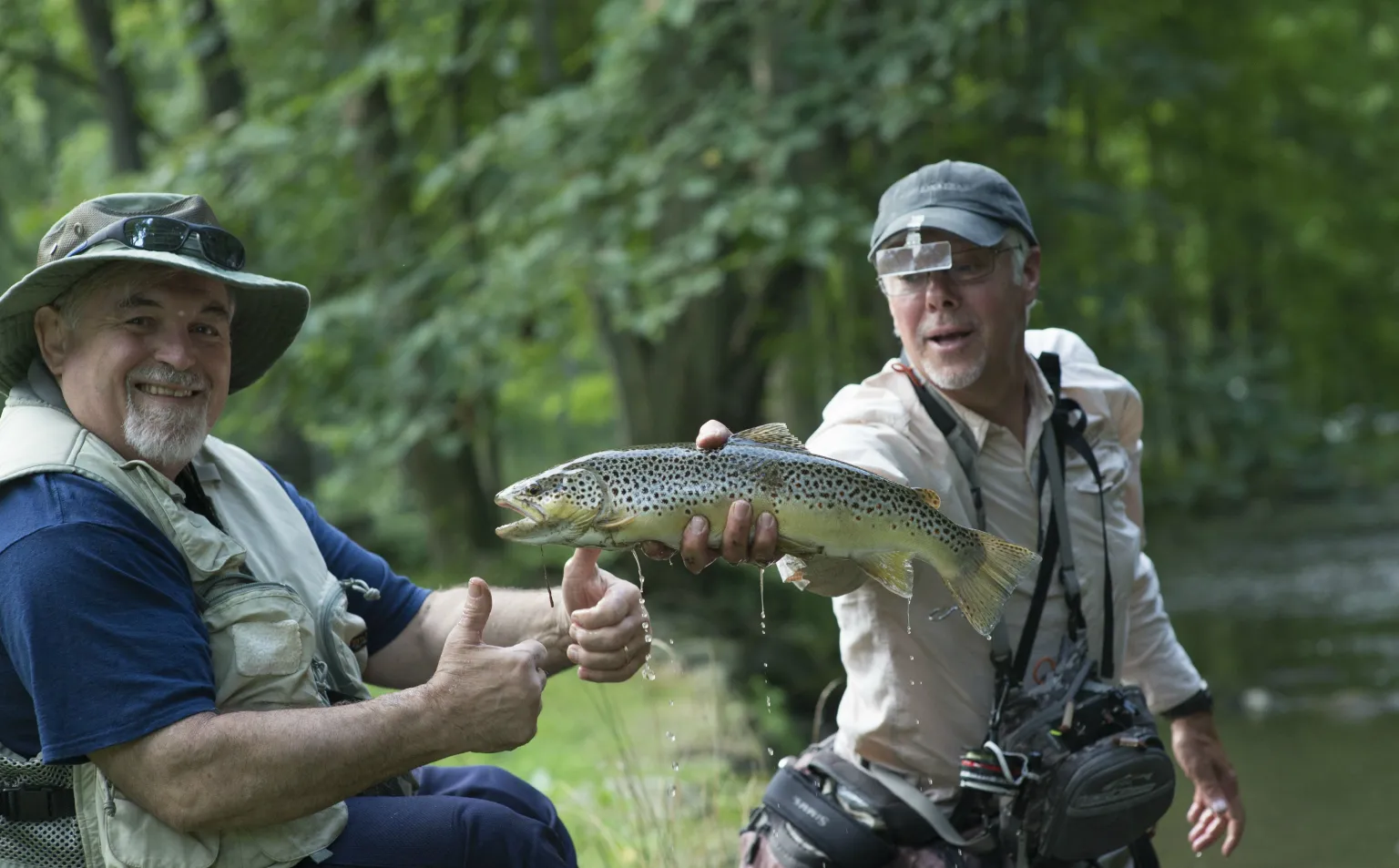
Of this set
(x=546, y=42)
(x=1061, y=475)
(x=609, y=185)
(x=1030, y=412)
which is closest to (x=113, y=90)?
(x=546, y=42)

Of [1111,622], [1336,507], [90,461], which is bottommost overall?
[1336,507]

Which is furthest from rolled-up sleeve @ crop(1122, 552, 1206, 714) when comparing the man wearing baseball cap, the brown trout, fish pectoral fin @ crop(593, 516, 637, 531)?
fish pectoral fin @ crop(593, 516, 637, 531)

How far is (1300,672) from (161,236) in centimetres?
1070

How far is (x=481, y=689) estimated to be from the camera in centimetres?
281

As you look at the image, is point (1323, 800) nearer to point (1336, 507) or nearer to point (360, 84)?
point (360, 84)

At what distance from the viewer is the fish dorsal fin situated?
125 inches

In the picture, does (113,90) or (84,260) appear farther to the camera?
(113,90)

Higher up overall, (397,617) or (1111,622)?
(397,617)

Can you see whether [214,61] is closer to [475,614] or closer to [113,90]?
[113,90]

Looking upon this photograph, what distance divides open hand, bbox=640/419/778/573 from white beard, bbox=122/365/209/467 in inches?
37.1

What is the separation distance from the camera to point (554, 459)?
21156 millimetres

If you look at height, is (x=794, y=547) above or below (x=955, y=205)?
below

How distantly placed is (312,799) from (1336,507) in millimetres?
23609

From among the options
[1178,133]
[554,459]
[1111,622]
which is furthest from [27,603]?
[554,459]
